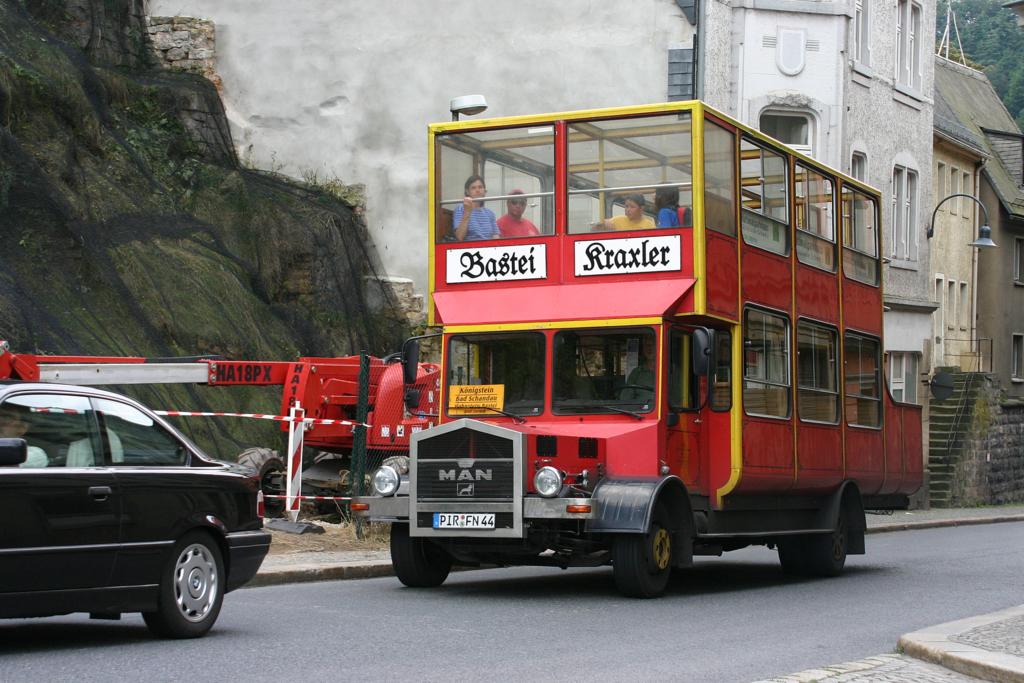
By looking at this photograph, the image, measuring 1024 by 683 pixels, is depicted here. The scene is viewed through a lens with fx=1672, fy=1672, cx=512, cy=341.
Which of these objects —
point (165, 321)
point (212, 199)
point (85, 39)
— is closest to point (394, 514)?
point (165, 321)

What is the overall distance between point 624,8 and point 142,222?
12.9 m

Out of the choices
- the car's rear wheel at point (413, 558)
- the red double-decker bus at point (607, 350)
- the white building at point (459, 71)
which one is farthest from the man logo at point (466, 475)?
the white building at point (459, 71)

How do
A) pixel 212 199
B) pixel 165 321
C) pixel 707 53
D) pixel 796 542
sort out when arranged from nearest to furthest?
1. pixel 796 542
2. pixel 165 321
3. pixel 212 199
4. pixel 707 53

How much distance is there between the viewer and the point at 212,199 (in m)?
30.3

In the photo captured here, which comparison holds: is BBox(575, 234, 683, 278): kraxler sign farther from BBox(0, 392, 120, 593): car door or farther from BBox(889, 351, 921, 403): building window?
BBox(889, 351, 921, 403): building window

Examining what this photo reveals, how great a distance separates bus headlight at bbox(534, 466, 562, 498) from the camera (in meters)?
14.1

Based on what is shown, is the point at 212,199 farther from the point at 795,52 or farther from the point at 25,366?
the point at 25,366

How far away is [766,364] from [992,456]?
29928mm

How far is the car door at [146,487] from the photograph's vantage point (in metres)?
10.4

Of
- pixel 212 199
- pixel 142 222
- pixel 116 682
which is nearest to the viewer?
pixel 116 682

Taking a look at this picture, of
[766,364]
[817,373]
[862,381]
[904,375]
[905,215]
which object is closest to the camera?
[766,364]

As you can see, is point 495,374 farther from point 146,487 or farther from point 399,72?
point 399,72

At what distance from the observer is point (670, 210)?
50.6ft

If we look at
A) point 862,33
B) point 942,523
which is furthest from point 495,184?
point 862,33
